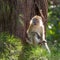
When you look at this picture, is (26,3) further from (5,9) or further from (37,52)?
(37,52)

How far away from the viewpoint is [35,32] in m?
4.21

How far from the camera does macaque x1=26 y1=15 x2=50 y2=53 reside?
12.2 feet

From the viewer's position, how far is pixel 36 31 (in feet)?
13.9

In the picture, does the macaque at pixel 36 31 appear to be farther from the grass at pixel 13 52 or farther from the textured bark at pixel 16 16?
the grass at pixel 13 52

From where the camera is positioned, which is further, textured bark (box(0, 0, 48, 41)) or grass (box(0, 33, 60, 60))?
textured bark (box(0, 0, 48, 41))

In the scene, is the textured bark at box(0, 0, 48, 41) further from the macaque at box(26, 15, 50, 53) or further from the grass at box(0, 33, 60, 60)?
the grass at box(0, 33, 60, 60)

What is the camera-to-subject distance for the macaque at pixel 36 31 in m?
3.72

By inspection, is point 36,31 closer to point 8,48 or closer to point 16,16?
point 16,16

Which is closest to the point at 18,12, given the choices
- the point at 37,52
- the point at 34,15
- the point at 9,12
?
the point at 9,12

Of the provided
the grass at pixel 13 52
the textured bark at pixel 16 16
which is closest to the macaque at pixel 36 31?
the textured bark at pixel 16 16

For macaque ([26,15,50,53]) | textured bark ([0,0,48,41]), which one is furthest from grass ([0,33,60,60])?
macaque ([26,15,50,53])

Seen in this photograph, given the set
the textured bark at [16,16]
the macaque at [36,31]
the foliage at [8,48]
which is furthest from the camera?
the macaque at [36,31]

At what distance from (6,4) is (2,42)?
64cm

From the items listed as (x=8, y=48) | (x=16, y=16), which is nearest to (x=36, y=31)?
(x=16, y=16)
